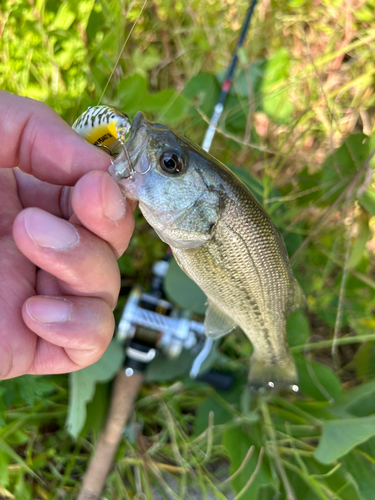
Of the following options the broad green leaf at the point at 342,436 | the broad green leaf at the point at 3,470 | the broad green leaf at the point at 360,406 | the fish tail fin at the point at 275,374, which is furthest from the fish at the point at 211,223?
the broad green leaf at the point at 3,470

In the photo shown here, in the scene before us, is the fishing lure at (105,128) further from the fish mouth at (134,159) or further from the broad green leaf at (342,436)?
the broad green leaf at (342,436)

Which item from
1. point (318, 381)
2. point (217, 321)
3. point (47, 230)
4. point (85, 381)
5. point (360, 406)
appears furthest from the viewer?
point (318, 381)

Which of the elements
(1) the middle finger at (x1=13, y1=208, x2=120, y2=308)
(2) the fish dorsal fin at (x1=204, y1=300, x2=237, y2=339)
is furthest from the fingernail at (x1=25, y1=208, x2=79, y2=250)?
(2) the fish dorsal fin at (x1=204, y1=300, x2=237, y2=339)

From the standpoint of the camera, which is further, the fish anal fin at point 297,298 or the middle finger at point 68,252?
the fish anal fin at point 297,298

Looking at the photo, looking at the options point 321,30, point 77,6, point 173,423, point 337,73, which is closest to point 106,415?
point 173,423

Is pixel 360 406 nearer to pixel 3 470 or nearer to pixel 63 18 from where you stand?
pixel 3 470

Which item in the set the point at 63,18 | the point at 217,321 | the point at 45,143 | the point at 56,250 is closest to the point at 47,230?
the point at 56,250
